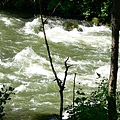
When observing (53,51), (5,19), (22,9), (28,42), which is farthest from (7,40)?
(22,9)

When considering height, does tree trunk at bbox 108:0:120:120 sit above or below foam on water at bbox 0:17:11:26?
above

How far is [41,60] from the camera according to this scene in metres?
10.5

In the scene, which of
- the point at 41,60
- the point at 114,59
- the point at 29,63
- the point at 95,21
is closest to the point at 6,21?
the point at 95,21

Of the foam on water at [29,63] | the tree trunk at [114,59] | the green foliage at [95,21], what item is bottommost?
the foam on water at [29,63]

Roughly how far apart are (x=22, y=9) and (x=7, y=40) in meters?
6.18

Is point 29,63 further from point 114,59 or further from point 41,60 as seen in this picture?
point 114,59

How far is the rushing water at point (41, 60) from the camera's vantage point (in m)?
7.56

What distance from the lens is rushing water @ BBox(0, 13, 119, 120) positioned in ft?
24.8

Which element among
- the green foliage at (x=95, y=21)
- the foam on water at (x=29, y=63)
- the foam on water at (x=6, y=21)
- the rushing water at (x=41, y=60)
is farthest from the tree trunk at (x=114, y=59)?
the green foliage at (x=95, y=21)

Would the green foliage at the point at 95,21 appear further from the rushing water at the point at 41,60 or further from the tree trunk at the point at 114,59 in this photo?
the tree trunk at the point at 114,59

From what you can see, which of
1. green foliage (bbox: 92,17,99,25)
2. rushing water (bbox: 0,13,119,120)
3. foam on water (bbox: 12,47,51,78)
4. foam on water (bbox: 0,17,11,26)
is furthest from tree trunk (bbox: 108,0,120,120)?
green foliage (bbox: 92,17,99,25)

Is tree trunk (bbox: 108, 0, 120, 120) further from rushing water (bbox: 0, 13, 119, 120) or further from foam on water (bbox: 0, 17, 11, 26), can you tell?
foam on water (bbox: 0, 17, 11, 26)

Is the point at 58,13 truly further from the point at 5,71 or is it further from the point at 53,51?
the point at 5,71

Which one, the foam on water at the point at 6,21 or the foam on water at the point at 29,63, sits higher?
the foam on water at the point at 6,21
